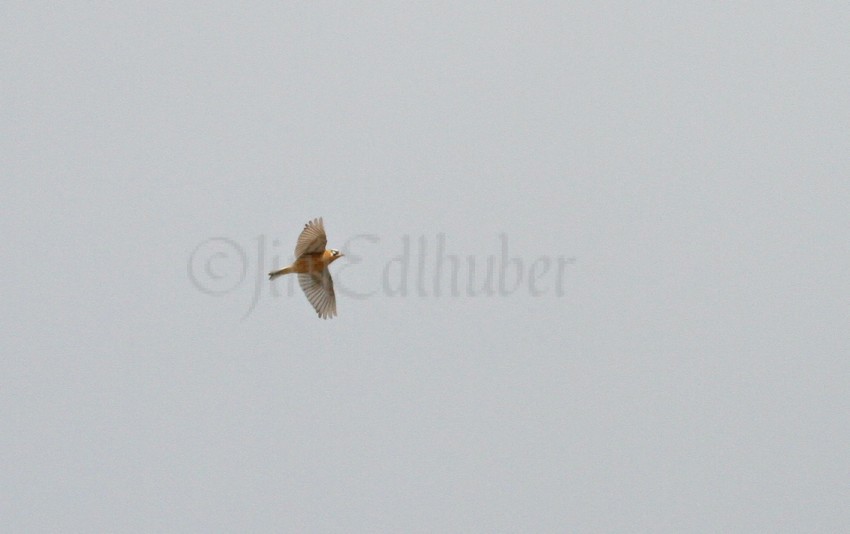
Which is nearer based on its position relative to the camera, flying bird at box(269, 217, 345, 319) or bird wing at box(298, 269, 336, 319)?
flying bird at box(269, 217, 345, 319)

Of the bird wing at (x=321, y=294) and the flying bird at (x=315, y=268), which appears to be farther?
the bird wing at (x=321, y=294)

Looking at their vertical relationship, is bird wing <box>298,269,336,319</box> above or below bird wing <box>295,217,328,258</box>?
below

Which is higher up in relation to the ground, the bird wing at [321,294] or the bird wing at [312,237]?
the bird wing at [312,237]
